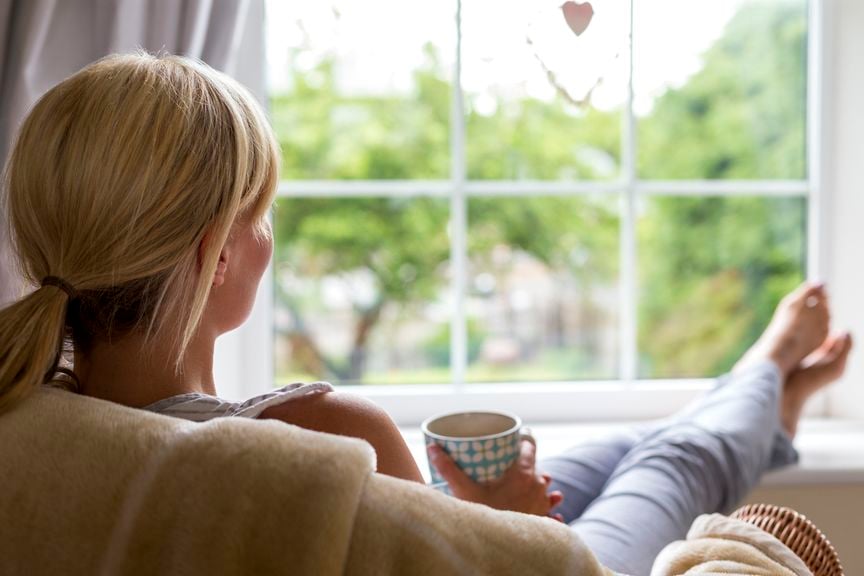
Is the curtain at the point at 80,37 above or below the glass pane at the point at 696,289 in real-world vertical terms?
above

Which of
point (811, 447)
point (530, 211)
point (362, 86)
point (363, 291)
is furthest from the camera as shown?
point (530, 211)

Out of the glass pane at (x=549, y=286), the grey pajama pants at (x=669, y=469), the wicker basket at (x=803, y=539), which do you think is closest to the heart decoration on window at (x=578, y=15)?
the grey pajama pants at (x=669, y=469)

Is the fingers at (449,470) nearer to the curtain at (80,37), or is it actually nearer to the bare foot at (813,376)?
the curtain at (80,37)

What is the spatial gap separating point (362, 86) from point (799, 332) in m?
1.42

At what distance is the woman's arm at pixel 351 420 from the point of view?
927mm

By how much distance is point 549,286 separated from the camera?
4.20 meters

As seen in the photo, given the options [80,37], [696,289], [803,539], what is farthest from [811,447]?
[696,289]

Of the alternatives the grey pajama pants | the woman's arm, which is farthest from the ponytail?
the grey pajama pants

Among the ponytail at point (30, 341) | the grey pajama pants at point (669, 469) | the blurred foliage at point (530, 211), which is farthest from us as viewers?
the blurred foliage at point (530, 211)

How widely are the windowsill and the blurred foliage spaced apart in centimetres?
142

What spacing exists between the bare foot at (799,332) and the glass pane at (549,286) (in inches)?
73.8

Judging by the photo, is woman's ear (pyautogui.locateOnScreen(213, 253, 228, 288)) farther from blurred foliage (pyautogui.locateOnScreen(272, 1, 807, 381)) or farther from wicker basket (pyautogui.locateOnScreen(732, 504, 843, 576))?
blurred foliage (pyautogui.locateOnScreen(272, 1, 807, 381))

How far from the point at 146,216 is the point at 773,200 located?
185 centimetres

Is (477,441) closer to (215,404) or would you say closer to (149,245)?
(215,404)
